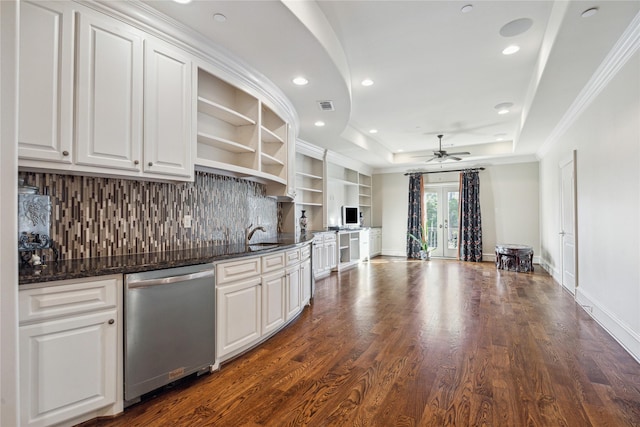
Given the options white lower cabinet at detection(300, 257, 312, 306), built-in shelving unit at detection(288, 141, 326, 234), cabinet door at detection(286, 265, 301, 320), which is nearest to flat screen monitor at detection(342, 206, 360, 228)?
built-in shelving unit at detection(288, 141, 326, 234)

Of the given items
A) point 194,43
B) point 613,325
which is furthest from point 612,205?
point 194,43

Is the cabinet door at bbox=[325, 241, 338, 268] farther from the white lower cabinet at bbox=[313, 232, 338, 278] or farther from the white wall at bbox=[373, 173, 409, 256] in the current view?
the white wall at bbox=[373, 173, 409, 256]

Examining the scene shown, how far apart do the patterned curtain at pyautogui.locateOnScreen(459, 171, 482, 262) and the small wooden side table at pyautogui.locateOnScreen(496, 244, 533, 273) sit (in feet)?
4.19

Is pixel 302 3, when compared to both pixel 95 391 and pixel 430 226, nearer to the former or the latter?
pixel 95 391

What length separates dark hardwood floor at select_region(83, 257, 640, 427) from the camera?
75.1 inches

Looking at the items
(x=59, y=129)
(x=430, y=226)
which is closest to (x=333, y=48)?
(x=59, y=129)

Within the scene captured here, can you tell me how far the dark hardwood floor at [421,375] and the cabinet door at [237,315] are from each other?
167mm

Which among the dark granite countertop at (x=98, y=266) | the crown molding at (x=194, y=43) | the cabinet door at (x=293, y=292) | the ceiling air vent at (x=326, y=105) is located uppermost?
the ceiling air vent at (x=326, y=105)

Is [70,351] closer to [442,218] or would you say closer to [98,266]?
[98,266]

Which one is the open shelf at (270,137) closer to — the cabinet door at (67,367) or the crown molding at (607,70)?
the cabinet door at (67,367)

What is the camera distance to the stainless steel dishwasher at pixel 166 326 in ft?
6.30

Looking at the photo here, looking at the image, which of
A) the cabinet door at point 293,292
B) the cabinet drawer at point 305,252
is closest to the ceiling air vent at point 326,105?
the cabinet drawer at point 305,252

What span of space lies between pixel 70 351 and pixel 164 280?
0.57 meters

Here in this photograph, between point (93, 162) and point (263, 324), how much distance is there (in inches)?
71.5
